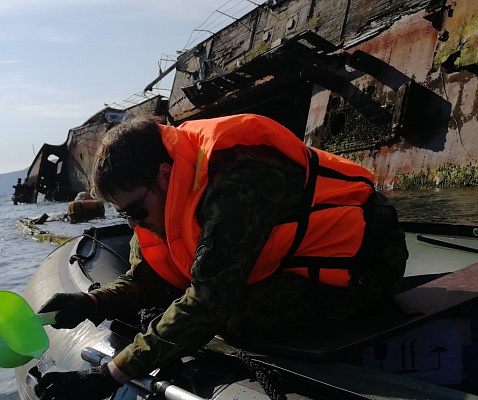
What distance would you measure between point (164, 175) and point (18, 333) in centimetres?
101

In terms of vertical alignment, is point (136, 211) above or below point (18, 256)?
above

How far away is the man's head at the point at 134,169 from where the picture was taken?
1.98m

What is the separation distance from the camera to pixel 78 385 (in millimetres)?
1925

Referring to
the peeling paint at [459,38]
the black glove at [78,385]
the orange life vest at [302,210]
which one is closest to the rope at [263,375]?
the orange life vest at [302,210]

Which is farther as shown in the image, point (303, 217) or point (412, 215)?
point (412, 215)

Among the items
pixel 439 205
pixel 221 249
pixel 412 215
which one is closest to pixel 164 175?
pixel 221 249

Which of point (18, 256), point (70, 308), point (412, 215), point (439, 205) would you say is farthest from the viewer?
point (18, 256)

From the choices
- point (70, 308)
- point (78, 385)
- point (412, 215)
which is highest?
point (412, 215)

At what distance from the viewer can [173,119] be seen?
2098 centimetres

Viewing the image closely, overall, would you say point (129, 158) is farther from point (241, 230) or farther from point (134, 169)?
point (241, 230)

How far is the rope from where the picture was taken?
1.74 metres

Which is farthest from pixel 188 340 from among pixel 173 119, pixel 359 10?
pixel 173 119

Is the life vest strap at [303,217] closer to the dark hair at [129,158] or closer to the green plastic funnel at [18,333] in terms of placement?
the dark hair at [129,158]

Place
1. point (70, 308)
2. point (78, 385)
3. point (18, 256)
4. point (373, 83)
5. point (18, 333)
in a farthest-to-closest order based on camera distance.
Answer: point (373, 83), point (18, 256), point (70, 308), point (18, 333), point (78, 385)
